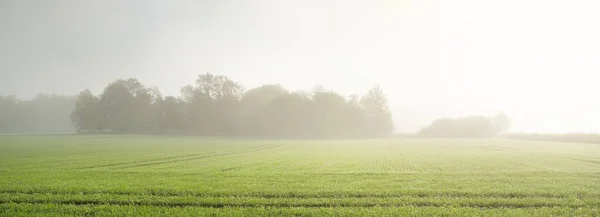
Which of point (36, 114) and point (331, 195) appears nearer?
point (331, 195)

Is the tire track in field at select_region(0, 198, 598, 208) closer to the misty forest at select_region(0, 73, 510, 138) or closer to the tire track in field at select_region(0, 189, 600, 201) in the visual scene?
the tire track in field at select_region(0, 189, 600, 201)

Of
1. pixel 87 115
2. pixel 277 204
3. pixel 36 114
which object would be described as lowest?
pixel 277 204

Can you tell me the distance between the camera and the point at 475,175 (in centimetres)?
2286

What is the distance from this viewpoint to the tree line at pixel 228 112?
11638 centimetres

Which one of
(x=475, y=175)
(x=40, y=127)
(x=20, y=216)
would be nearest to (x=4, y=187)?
(x=20, y=216)

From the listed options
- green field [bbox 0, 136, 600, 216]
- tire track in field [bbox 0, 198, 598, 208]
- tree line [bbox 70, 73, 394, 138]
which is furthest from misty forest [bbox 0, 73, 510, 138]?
tire track in field [bbox 0, 198, 598, 208]

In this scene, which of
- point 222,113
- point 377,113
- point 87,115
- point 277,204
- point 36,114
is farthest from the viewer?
point 36,114

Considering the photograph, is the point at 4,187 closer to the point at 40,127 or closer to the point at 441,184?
the point at 441,184

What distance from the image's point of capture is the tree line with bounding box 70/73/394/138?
116375 mm

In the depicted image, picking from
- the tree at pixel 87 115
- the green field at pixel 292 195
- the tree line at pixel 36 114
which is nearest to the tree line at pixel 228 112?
the tree at pixel 87 115

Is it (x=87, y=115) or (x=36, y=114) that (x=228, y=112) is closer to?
(x=87, y=115)

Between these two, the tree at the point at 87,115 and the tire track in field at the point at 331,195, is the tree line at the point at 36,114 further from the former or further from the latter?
the tire track in field at the point at 331,195

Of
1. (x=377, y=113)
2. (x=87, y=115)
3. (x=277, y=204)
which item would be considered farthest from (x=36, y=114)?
(x=277, y=204)

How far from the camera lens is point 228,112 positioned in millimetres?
126438
